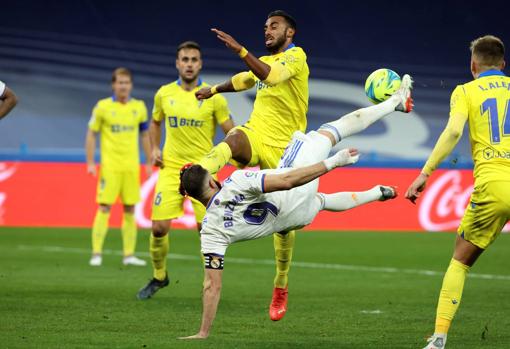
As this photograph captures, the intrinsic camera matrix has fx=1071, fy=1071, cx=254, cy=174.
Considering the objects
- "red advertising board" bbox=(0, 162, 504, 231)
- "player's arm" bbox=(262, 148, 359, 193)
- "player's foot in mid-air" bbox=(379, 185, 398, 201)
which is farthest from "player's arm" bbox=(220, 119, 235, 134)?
"red advertising board" bbox=(0, 162, 504, 231)

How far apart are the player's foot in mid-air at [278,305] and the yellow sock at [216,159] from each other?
1.37 m

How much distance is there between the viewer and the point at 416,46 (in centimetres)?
2616

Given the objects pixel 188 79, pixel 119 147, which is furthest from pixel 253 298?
pixel 119 147

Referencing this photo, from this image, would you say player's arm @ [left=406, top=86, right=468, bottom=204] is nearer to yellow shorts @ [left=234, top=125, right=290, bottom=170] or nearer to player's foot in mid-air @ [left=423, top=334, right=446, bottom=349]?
player's foot in mid-air @ [left=423, top=334, right=446, bottom=349]

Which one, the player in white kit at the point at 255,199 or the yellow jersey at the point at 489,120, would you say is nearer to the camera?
the yellow jersey at the point at 489,120

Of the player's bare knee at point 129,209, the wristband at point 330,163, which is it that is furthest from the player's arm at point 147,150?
the wristband at point 330,163

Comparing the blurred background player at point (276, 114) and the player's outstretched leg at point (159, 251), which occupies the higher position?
the blurred background player at point (276, 114)

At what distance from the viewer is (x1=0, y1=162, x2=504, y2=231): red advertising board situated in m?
20.0

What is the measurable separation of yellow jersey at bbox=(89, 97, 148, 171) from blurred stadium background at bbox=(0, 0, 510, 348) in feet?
5.05

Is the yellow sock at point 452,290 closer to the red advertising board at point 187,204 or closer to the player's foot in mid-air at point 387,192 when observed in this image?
the player's foot in mid-air at point 387,192

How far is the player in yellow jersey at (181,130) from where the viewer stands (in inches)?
460

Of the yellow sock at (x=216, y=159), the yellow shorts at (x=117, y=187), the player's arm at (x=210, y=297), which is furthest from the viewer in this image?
the yellow shorts at (x=117, y=187)

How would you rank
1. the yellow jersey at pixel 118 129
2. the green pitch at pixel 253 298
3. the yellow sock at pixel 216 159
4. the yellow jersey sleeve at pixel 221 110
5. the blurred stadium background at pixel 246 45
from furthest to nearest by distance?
the blurred stadium background at pixel 246 45 < the yellow jersey at pixel 118 129 < the yellow jersey sleeve at pixel 221 110 < the yellow sock at pixel 216 159 < the green pitch at pixel 253 298

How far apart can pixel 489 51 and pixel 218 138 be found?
16.5 m
